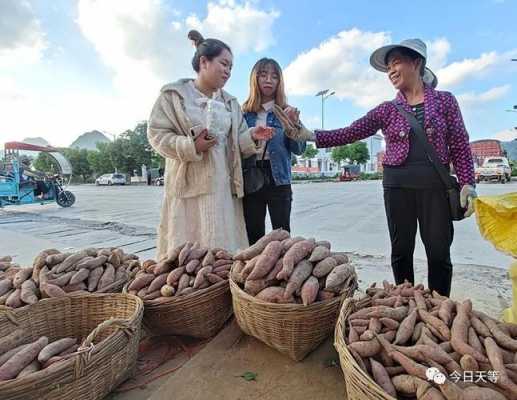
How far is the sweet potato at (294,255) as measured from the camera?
62.9 inches

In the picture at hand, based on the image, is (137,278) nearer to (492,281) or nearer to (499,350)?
(499,350)

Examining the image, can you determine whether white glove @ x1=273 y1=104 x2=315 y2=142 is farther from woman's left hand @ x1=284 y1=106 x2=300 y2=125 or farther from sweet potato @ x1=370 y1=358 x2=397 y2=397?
sweet potato @ x1=370 y1=358 x2=397 y2=397

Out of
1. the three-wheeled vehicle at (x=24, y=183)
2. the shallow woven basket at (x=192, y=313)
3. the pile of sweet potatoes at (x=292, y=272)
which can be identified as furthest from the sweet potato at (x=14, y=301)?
the three-wheeled vehicle at (x=24, y=183)

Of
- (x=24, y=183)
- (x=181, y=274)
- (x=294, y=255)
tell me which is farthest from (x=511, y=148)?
(x=181, y=274)

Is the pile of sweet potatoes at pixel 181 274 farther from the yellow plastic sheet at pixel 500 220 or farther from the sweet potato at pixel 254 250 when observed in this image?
the yellow plastic sheet at pixel 500 220

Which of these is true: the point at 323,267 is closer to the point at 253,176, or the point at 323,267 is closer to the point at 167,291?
the point at 167,291

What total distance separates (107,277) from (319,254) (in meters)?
1.32

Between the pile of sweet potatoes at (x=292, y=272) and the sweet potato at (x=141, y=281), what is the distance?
540 mm

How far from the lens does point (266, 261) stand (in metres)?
1.65

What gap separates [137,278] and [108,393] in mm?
633

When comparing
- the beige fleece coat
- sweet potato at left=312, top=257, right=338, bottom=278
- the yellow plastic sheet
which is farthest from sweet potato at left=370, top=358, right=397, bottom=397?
the beige fleece coat

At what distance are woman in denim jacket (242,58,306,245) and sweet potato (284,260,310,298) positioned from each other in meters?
0.84

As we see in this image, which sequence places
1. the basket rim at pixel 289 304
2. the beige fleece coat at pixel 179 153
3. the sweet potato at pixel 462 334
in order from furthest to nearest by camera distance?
1. the beige fleece coat at pixel 179 153
2. the basket rim at pixel 289 304
3. the sweet potato at pixel 462 334

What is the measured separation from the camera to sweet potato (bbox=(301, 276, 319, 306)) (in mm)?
1496
